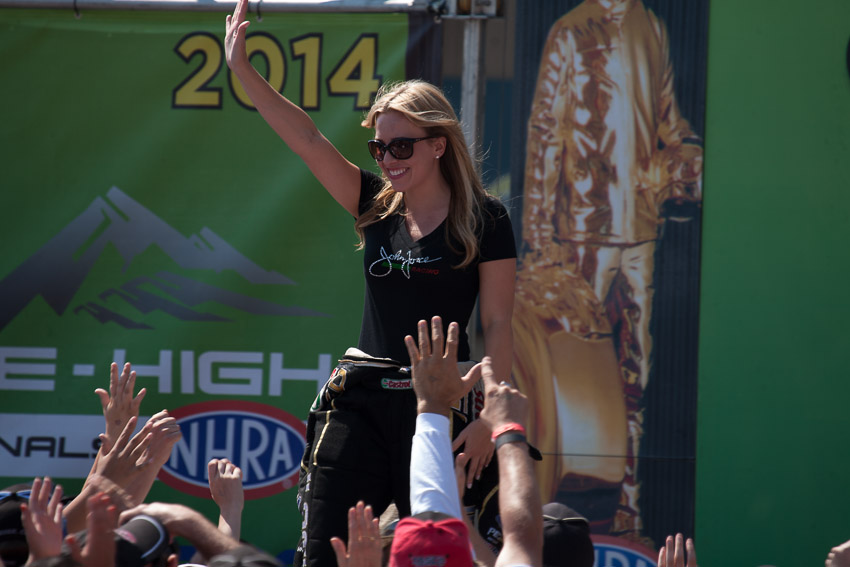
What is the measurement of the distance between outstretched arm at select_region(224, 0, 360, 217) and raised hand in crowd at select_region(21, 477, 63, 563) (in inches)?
47.5

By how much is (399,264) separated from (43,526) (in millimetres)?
1163

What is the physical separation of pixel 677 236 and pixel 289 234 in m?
1.58

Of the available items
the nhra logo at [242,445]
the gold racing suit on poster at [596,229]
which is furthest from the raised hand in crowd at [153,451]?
the gold racing suit on poster at [596,229]

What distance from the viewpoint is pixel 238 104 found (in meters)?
4.05

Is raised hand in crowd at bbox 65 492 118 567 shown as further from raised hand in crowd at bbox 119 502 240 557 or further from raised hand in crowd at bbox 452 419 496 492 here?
raised hand in crowd at bbox 452 419 496 492

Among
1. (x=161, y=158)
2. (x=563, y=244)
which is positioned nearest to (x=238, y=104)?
(x=161, y=158)

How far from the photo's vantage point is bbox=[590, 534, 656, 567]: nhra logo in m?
3.86

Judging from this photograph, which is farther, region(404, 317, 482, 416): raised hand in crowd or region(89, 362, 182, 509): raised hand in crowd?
region(89, 362, 182, 509): raised hand in crowd

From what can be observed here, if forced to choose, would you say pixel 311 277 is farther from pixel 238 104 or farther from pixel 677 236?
pixel 677 236

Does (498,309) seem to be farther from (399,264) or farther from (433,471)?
(433,471)

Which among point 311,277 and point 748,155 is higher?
point 748,155

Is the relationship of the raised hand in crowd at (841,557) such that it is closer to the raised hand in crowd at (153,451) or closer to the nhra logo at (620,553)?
the raised hand in crowd at (153,451)

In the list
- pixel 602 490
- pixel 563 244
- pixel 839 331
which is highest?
pixel 563 244

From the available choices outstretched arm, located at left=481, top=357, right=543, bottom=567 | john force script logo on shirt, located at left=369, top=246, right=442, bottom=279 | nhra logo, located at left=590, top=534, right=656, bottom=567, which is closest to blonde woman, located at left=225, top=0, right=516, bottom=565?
john force script logo on shirt, located at left=369, top=246, right=442, bottom=279
